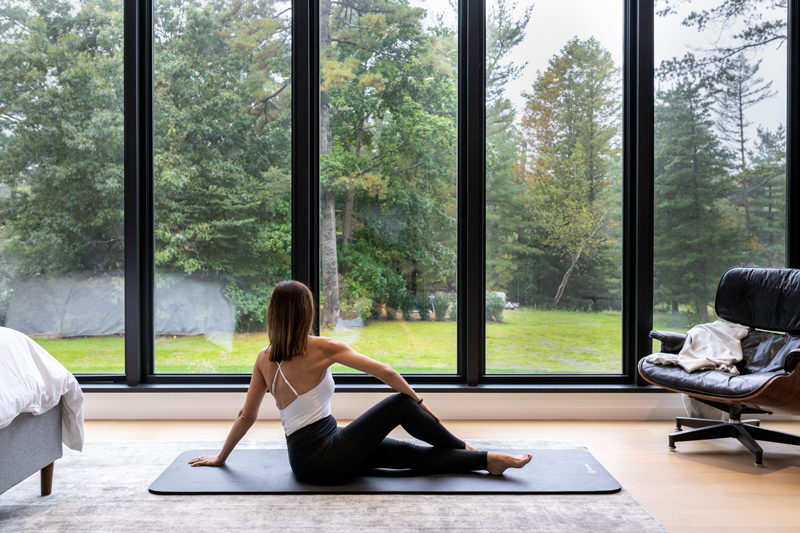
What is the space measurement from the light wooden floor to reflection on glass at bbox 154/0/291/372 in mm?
613

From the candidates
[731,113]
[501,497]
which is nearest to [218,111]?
[501,497]

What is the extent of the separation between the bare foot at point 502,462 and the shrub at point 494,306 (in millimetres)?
1440

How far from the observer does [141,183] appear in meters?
3.64

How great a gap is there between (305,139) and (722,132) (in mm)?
2953

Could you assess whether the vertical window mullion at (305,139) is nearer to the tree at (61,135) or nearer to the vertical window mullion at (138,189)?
the vertical window mullion at (138,189)

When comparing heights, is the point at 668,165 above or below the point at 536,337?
above

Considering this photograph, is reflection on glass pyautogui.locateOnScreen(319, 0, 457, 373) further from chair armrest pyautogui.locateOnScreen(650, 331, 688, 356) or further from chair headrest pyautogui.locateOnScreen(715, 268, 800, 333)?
chair headrest pyautogui.locateOnScreen(715, 268, 800, 333)

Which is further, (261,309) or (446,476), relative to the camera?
(261,309)

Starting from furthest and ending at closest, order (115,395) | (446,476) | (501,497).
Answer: (115,395) → (446,476) → (501,497)

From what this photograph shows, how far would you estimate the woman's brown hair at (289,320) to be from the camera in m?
2.20

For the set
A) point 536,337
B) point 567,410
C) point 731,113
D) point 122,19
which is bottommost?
point 567,410

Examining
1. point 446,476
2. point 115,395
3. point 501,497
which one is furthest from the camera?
point 115,395

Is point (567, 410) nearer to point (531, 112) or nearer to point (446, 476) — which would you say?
point (446, 476)

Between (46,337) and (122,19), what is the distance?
7.54 ft
